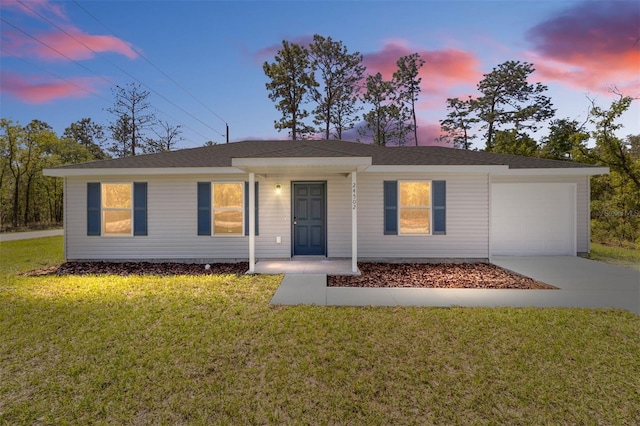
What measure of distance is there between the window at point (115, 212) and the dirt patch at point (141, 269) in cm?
95

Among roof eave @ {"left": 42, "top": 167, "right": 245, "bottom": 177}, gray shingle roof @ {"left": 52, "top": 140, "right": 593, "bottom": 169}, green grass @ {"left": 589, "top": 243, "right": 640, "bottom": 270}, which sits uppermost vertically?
gray shingle roof @ {"left": 52, "top": 140, "right": 593, "bottom": 169}

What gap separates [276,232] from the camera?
27.2 ft

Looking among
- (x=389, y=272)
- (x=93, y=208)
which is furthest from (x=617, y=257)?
(x=93, y=208)

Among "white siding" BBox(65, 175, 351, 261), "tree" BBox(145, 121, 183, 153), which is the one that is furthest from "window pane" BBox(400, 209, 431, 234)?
"tree" BBox(145, 121, 183, 153)

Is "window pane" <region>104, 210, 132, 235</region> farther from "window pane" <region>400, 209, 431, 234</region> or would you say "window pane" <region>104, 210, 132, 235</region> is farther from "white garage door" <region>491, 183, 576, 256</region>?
"white garage door" <region>491, 183, 576, 256</region>

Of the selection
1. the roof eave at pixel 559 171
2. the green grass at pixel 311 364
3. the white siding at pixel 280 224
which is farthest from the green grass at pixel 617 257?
the green grass at pixel 311 364

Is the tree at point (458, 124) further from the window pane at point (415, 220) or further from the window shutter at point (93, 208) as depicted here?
the window shutter at point (93, 208)

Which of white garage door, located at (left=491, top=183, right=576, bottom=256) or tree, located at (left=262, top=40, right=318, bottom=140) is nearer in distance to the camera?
white garage door, located at (left=491, top=183, right=576, bottom=256)

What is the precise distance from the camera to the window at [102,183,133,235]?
27.4 feet

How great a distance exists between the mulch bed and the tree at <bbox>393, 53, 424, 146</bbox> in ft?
57.1

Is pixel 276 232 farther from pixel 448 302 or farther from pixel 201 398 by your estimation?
pixel 201 398

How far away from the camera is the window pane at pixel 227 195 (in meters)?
8.29

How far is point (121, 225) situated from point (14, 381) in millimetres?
6351

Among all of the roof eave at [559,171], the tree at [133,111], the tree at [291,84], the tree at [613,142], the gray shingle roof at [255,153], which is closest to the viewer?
the gray shingle roof at [255,153]
